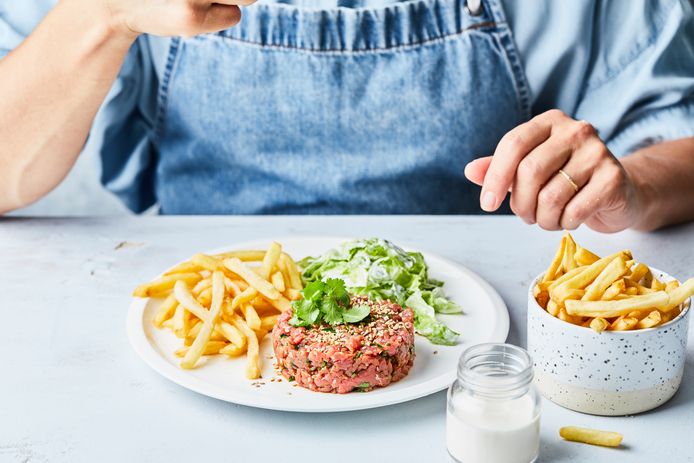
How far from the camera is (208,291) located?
1.45 metres

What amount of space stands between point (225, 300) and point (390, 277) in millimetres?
308

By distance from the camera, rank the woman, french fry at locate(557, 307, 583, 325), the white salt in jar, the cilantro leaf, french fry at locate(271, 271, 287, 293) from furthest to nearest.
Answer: the woman
french fry at locate(271, 271, 287, 293)
the cilantro leaf
french fry at locate(557, 307, 583, 325)
the white salt in jar

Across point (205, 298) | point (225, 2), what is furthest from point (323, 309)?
point (225, 2)

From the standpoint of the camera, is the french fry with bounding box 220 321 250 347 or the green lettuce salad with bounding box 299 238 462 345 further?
the green lettuce salad with bounding box 299 238 462 345

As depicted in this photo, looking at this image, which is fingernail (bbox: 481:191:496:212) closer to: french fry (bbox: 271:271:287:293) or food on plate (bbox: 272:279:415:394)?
food on plate (bbox: 272:279:415:394)

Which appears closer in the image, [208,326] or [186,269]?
[208,326]

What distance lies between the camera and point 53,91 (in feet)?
6.03

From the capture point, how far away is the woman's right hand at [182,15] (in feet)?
5.11

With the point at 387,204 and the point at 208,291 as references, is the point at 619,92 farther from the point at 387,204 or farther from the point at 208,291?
the point at 208,291

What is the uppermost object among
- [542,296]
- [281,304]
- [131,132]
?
[542,296]

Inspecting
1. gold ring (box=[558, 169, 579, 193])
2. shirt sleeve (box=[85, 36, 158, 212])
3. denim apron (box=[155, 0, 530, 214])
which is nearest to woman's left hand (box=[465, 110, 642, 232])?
gold ring (box=[558, 169, 579, 193])

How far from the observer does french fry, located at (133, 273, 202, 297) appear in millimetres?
1510

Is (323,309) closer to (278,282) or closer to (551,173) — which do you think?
(278,282)

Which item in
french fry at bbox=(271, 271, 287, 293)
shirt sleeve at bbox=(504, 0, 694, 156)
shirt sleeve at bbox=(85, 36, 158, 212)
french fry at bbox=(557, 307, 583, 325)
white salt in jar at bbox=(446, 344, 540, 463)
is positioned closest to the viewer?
white salt in jar at bbox=(446, 344, 540, 463)
